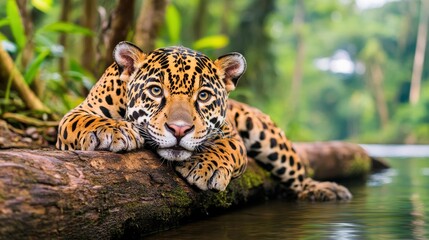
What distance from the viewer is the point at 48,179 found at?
378 centimetres

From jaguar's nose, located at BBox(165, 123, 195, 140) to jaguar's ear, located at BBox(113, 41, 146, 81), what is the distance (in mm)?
861

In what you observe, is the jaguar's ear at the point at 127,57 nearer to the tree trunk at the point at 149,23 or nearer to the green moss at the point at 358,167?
the tree trunk at the point at 149,23

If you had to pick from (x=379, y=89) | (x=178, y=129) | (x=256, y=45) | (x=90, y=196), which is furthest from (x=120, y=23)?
(x=379, y=89)

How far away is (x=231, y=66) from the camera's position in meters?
5.56

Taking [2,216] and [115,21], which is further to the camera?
[115,21]

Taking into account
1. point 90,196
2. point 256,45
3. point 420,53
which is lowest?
point 90,196

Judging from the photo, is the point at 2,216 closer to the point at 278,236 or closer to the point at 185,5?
the point at 278,236

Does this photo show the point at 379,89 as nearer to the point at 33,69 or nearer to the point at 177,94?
the point at 33,69

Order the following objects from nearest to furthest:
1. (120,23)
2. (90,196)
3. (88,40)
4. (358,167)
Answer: (90,196), (120,23), (358,167), (88,40)

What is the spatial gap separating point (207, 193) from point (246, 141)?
1618mm

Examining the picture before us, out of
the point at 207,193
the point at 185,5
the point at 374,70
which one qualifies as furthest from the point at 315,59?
the point at 207,193

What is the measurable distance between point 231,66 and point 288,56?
60314 millimetres

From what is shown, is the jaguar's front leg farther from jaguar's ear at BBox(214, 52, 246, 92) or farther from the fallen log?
jaguar's ear at BBox(214, 52, 246, 92)

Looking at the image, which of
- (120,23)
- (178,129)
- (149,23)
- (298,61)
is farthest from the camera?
(298,61)
